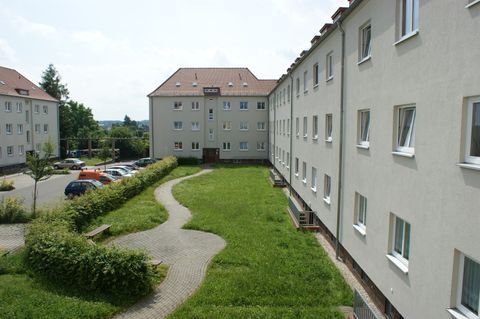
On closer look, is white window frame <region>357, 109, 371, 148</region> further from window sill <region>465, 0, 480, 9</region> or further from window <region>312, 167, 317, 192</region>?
window <region>312, 167, 317, 192</region>

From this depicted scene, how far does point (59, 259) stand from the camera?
10.4 meters

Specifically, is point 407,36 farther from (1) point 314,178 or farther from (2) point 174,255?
(1) point 314,178

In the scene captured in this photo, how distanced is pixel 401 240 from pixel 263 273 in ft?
14.7

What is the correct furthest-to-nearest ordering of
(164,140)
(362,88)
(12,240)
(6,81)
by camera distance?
1. (164,140)
2. (6,81)
3. (12,240)
4. (362,88)

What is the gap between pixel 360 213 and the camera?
428 inches

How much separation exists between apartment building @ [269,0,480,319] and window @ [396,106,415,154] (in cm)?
2

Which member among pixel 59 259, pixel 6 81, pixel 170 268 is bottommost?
pixel 170 268

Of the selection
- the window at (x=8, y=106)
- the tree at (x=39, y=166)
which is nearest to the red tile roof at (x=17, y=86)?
the window at (x=8, y=106)

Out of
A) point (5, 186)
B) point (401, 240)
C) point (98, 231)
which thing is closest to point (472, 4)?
point (401, 240)

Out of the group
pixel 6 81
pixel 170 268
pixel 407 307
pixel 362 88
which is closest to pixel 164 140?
pixel 6 81

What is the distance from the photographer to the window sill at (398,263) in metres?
7.46

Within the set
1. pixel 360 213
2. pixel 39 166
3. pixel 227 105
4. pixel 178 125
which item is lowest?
pixel 360 213

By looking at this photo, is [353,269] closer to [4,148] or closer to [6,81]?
[4,148]

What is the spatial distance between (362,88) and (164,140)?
36.7 metres
